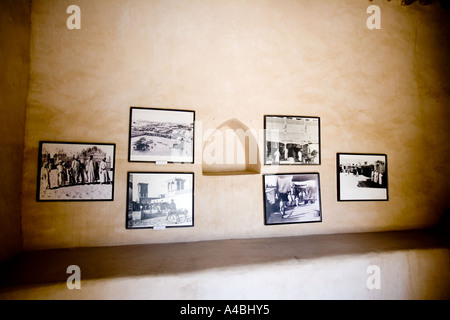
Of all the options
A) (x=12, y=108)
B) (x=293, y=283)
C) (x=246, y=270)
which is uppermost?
(x=12, y=108)

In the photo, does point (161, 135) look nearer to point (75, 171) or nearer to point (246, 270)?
point (75, 171)

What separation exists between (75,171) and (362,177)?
4420 millimetres

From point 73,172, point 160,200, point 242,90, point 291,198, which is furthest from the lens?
point 291,198

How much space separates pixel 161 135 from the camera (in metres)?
2.91

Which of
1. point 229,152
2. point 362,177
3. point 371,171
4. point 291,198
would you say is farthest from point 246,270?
point 371,171

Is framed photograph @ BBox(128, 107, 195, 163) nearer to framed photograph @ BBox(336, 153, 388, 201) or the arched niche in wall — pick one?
the arched niche in wall

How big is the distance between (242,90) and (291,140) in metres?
1.12

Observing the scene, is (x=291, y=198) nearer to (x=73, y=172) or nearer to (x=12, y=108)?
(x=73, y=172)

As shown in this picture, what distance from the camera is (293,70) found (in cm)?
324

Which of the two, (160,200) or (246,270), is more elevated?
(160,200)

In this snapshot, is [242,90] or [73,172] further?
[242,90]

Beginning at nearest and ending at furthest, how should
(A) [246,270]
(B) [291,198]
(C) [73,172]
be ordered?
(A) [246,270]
(C) [73,172]
(B) [291,198]

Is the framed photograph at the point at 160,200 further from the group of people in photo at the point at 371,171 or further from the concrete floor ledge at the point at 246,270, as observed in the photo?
the group of people in photo at the point at 371,171
